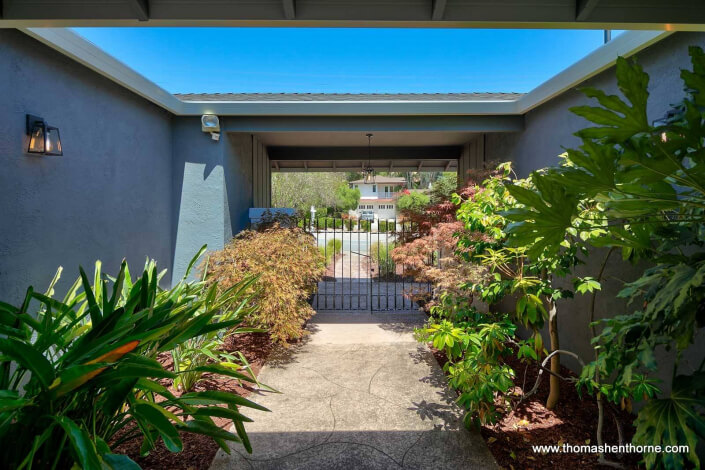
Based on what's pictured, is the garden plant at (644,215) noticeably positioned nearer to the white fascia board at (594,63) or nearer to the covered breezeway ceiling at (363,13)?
the covered breezeway ceiling at (363,13)

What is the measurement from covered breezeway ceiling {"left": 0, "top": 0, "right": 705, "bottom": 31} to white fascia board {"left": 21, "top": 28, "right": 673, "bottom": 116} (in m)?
1.12

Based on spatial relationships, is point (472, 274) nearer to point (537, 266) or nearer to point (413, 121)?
point (537, 266)

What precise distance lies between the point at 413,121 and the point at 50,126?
504 centimetres

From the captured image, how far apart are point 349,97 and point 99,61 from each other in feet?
13.4

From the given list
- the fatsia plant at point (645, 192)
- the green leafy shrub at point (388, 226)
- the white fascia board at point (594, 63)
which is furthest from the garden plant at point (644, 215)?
the green leafy shrub at point (388, 226)

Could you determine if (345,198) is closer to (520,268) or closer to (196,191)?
(196,191)

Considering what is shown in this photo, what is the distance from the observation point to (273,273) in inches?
200

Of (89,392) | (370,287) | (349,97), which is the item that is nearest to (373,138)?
(349,97)

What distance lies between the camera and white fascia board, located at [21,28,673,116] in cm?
364

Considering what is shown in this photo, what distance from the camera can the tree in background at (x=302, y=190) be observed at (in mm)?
22203

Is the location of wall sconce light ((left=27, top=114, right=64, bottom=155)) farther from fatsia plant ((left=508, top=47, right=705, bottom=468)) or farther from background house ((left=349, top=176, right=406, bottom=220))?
background house ((left=349, top=176, right=406, bottom=220))

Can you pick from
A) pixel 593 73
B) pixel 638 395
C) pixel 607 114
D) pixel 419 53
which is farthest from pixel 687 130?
pixel 419 53

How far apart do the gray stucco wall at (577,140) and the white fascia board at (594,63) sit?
0.12 m

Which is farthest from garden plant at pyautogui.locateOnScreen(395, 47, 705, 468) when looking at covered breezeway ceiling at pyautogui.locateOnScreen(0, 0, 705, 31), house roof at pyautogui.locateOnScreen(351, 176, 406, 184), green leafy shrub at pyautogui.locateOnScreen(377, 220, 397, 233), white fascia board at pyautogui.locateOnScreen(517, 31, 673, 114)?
house roof at pyautogui.locateOnScreen(351, 176, 406, 184)
